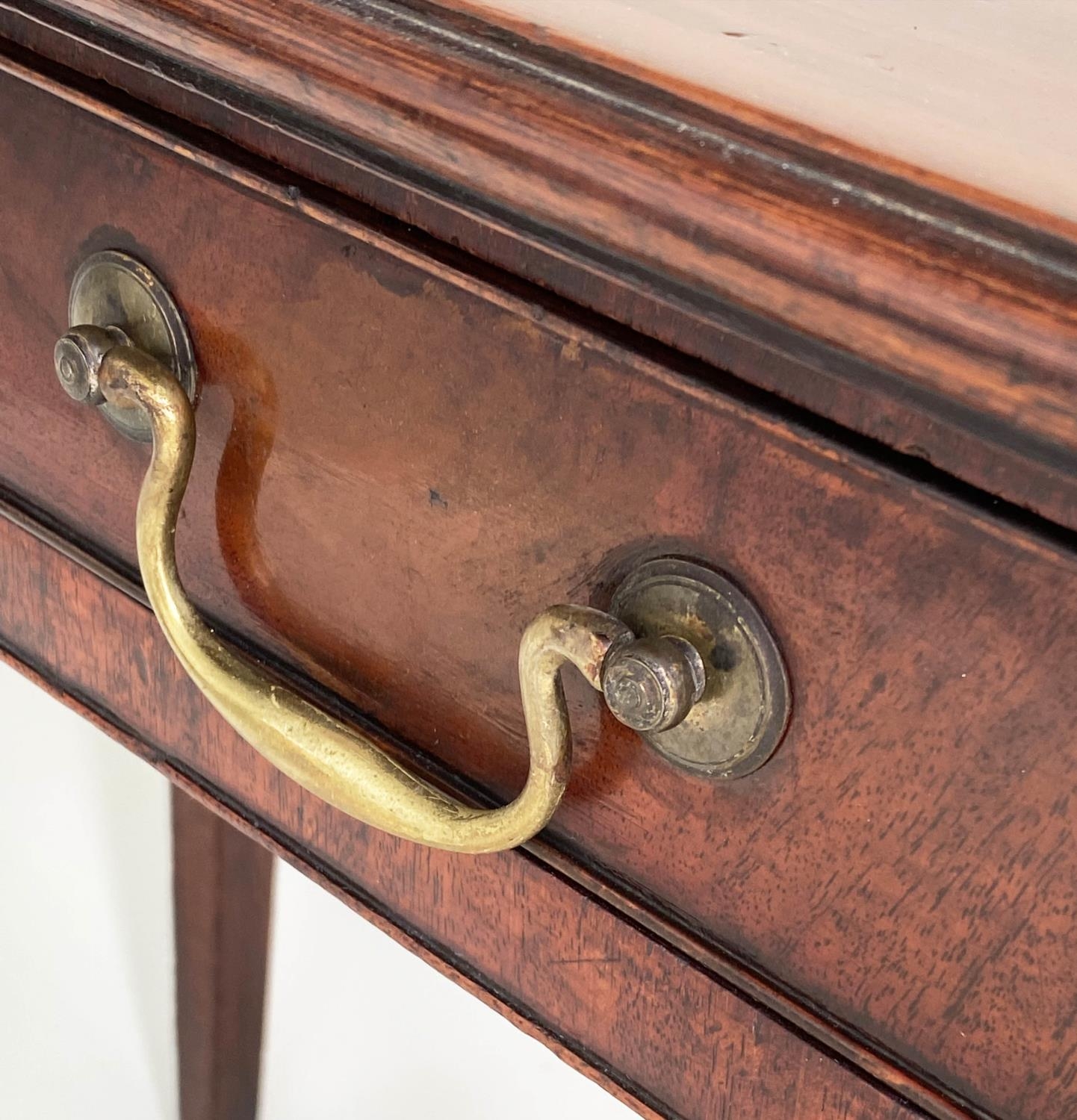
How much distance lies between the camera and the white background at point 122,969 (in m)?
0.90

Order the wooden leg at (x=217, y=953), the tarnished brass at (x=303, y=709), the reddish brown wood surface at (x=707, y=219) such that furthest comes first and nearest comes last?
the wooden leg at (x=217, y=953)
the tarnished brass at (x=303, y=709)
the reddish brown wood surface at (x=707, y=219)

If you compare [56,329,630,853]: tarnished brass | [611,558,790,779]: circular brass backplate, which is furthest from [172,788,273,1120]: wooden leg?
[611,558,790,779]: circular brass backplate

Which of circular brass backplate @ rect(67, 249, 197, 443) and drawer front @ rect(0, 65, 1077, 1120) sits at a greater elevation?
circular brass backplate @ rect(67, 249, 197, 443)

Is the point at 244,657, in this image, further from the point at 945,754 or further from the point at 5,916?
the point at 5,916

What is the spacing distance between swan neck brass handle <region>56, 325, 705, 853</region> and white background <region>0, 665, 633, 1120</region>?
20.7 inches

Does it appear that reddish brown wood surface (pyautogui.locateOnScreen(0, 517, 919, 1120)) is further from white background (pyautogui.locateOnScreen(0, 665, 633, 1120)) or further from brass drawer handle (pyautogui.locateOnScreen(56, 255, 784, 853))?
white background (pyautogui.locateOnScreen(0, 665, 633, 1120))

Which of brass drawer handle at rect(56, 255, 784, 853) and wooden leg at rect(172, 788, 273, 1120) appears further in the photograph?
wooden leg at rect(172, 788, 273, 1120)

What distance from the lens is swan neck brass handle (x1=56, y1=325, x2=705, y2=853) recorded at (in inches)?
11.9

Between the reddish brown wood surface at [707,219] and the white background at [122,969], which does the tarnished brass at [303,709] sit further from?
the white background at [122,969]

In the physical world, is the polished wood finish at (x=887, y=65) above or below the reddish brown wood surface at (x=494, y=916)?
above

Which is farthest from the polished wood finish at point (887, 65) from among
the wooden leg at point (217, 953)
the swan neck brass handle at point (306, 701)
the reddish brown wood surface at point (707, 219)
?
the wooden leg at point (217, 953)

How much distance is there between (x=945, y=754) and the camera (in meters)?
0.28

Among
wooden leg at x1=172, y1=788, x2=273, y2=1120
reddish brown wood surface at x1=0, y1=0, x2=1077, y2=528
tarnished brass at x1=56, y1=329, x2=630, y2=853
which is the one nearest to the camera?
reddish brown wood surface at x1=0, y1=0, x2=1077, y2=528

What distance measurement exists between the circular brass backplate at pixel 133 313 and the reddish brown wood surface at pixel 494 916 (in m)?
0.08
